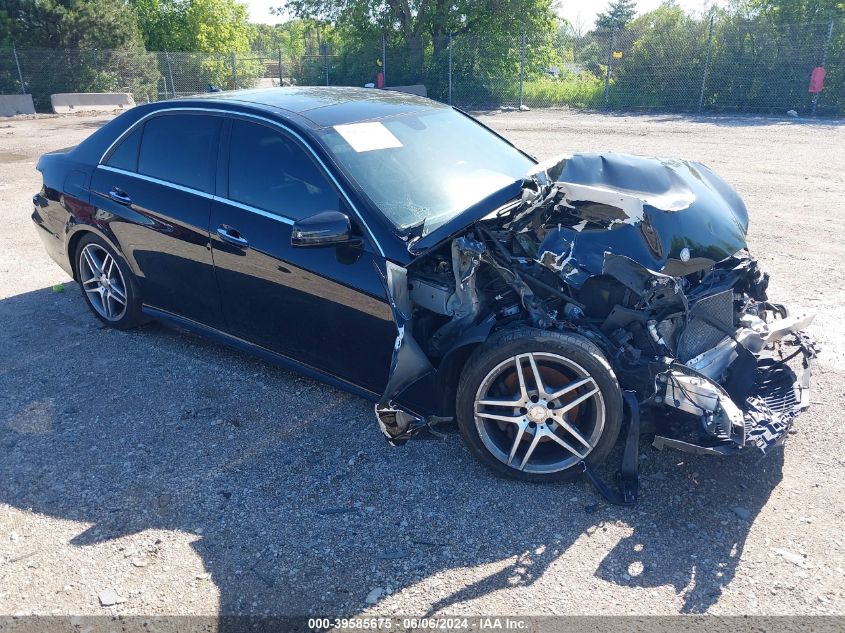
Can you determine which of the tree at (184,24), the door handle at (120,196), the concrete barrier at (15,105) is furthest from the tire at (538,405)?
the tree at (184,24)

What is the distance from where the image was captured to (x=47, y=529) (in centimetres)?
316

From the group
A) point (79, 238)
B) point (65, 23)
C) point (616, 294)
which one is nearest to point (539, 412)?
point (616, 294)

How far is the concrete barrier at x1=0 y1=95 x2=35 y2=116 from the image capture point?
2425 cm

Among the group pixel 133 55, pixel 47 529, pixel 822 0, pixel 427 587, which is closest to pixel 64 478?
pixel 47 529

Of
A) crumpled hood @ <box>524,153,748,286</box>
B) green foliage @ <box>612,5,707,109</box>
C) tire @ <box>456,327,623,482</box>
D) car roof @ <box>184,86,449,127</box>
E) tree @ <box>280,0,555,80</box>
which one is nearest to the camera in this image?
tire @ <box>456,327,623,482</box>

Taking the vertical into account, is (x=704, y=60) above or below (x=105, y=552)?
above

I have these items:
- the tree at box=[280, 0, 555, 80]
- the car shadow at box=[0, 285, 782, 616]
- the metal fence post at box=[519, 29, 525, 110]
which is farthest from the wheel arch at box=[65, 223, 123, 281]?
the tree at box=[280, 0, 555, 80]

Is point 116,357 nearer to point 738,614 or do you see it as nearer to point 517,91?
point 738,614

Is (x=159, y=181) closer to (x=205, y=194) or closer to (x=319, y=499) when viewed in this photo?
(x=205, y=194)

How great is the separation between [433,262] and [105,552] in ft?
6.76

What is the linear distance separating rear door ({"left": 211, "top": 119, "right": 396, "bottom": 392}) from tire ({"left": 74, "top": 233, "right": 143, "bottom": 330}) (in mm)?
1118

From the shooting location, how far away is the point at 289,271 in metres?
3.80

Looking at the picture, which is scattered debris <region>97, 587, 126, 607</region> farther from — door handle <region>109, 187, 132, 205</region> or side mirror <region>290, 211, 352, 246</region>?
door handle <region>109, 187, 132, 205</region>

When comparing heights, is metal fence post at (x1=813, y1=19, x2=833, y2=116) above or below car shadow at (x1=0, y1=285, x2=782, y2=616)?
above
